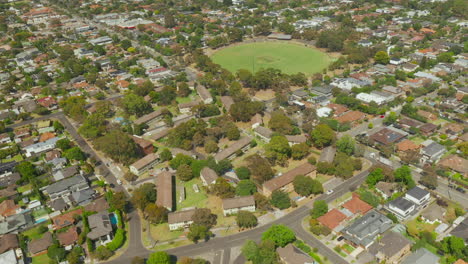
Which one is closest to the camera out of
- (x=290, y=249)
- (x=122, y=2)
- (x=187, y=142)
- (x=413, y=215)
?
(x=290, y=249)

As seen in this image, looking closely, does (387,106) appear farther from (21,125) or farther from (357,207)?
(21,125)

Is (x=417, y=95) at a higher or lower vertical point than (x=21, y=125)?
higher

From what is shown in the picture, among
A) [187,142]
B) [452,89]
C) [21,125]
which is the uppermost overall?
[452,89]

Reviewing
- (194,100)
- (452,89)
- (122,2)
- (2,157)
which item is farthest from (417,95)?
(122,2)

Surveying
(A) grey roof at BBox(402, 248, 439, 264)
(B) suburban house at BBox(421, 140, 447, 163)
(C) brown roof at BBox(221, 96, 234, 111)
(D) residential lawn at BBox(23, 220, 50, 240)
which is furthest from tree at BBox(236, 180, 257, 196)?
(B) suburban house at BBox(421, 140, 447, 163)

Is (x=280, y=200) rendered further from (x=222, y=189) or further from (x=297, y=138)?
(x=297, y=138)

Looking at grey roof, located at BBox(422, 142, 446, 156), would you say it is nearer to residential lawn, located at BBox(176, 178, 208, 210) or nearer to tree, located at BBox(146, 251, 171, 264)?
residential lawn, located at BBox(176, 178, 208, 210)

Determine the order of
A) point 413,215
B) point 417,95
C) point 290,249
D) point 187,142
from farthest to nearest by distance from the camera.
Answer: point 417,95
point 187,142
point 413,215
point 290,249
